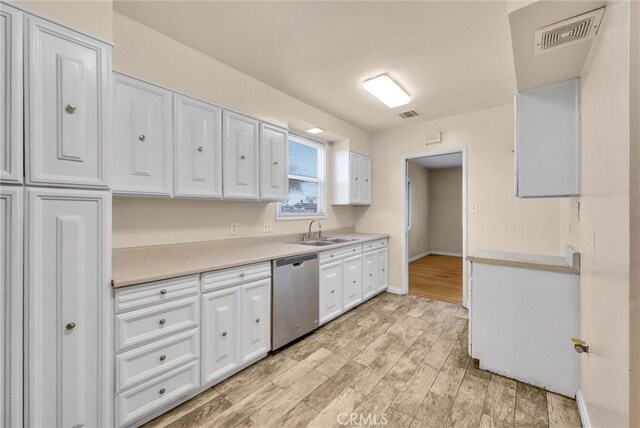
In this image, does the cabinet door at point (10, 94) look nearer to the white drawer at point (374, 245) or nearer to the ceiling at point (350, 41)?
the ceiling at point (350, 41)

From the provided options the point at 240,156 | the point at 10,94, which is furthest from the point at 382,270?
the point at 10,94

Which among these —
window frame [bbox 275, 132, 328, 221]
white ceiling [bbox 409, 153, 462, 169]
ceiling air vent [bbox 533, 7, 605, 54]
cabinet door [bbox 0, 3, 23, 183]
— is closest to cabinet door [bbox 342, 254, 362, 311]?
window frame [bbox 275, 132, 328, 221]

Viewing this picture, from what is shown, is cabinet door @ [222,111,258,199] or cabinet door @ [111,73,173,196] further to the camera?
cabinet door @ [222,111,258,199]

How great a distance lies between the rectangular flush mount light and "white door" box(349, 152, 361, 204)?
0.97 m

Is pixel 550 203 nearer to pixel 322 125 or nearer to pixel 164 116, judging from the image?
pixel 322 125

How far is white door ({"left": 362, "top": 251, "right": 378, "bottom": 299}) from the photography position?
360 cm

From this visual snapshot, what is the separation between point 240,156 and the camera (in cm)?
238

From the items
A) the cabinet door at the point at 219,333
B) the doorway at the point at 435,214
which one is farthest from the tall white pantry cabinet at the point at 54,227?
the doorway at the point at 435,214

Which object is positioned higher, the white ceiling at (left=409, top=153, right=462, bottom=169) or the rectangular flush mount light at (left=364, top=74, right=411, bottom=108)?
the rectangular flush mount light at (left=364, top=74, right=411, bottom=108)

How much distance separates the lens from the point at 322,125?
11.6ft

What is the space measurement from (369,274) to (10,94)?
3514mm

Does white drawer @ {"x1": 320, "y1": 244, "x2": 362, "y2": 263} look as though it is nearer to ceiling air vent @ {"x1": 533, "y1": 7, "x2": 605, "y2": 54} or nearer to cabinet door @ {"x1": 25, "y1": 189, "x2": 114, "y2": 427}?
cabinet door @ {"x1": 25, "y1": 189, "x2": 114, "y2": 427}

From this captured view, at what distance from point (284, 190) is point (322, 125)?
1254 mm

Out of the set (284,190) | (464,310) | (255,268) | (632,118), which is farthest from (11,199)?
(464,310)
